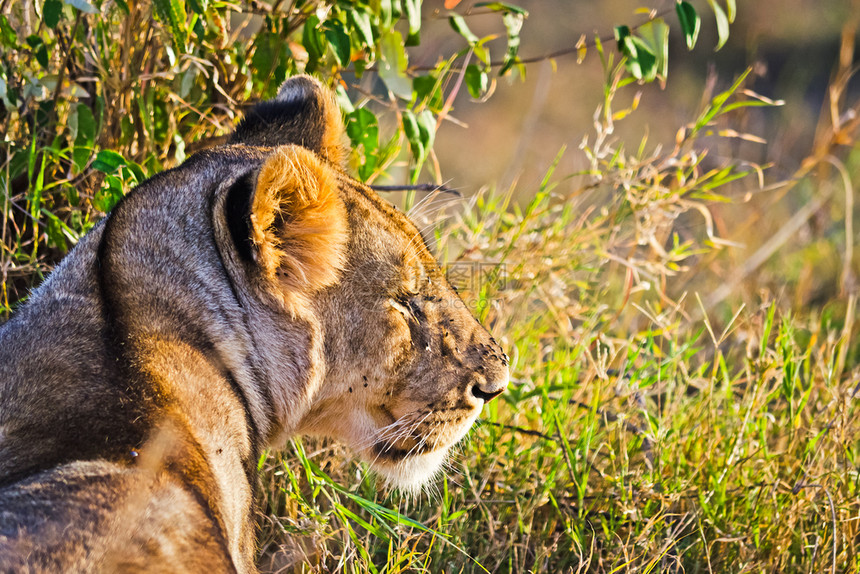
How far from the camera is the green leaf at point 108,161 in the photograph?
3021 mm

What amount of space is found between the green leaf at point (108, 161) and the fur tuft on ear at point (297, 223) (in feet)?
3.04

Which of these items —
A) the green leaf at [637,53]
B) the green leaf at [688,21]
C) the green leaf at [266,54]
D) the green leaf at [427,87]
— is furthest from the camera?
the green leaf at [427,87]

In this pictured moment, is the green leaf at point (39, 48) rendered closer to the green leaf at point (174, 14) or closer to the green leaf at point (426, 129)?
the green leaf at point (174, 14)

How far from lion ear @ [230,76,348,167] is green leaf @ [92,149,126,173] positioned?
39 centimetres

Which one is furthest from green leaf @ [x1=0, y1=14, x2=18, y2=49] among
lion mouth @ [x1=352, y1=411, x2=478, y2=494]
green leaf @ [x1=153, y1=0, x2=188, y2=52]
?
lion mouth @ [x1=352, y1=411, x2=478, y2=494]

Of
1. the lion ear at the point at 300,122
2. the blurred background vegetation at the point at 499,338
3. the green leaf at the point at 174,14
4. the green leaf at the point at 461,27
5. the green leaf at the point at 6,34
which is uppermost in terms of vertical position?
the green leaf at the point at 174,14

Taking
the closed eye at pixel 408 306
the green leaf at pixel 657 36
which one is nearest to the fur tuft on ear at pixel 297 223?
the closed eye at pixel 408 306

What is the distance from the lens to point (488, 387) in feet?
8.87

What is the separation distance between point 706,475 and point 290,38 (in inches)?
90.1

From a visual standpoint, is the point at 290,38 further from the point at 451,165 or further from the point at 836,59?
the point at 836,59

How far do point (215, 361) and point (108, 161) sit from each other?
1.07m

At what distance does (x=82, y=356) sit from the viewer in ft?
7.03

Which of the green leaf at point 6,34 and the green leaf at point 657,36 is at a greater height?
the green leaf at point 6,34

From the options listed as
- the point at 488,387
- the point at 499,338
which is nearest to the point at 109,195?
the point at 488,387
